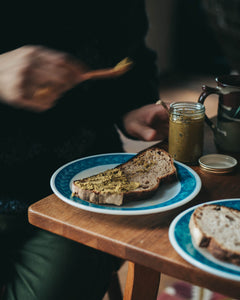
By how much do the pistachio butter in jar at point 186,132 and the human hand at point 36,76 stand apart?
0.93 ft

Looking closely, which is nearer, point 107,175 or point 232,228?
point 232,228

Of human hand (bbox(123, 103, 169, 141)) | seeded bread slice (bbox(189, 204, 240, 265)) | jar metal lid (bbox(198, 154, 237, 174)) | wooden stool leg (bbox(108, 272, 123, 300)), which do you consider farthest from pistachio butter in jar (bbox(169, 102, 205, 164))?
wooden stool leg (bbox(108, 272, 123, 300))

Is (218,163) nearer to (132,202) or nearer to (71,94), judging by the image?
(132,202)

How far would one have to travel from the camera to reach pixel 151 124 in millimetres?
1182

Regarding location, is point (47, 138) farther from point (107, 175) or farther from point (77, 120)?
point (107, 175)

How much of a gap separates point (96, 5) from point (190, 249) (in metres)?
0.92

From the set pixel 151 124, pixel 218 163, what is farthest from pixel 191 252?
pixel 151 124

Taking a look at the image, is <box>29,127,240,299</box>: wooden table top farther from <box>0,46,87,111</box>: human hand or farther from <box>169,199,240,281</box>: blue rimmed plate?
<box>0,46,87,111</box>: human hand

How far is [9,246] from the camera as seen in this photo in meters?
1.09

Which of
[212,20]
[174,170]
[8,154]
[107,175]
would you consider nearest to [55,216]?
[107,175]

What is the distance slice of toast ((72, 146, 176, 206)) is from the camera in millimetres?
783

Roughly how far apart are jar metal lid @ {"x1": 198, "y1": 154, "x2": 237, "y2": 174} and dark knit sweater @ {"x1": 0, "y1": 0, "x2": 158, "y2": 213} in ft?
1.30

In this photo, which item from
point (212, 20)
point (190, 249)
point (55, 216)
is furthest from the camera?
point (212, 20)

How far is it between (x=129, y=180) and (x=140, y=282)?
0.75 ft
